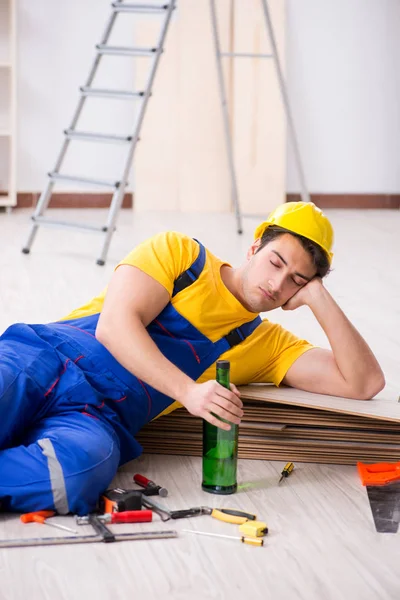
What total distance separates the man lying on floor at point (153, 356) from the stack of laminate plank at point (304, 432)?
3.0 inches

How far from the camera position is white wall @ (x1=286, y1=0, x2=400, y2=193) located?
749cm

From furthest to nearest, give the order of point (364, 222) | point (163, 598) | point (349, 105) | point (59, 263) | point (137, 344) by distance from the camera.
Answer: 1. point (349, 105)
2. point (364, 222)
3. point (59, 263)
4. point (137, 344)
5. point (163, 598)

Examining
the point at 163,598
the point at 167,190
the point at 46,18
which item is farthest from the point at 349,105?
the point at 163,598

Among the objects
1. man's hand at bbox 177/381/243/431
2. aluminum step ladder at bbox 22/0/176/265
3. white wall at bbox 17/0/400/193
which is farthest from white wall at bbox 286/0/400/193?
man's hand at bbox 177/381/243/431

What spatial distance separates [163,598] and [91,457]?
0.43 metres

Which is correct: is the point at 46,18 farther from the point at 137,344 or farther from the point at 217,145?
the point at 137,344

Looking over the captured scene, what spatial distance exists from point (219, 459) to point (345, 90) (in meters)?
5.88

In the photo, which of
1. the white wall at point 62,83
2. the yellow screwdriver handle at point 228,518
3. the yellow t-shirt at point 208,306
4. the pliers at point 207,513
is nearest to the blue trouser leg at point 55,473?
the pliers at point 207,513

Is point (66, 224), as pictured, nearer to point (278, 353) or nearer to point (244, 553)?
point (278, 353)

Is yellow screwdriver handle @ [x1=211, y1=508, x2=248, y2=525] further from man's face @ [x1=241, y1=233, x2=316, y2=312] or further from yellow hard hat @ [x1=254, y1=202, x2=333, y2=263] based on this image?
yellow hard hat @ [x1=254, y1=202, x2=333, y2=263]

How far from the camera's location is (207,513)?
6.91 feet

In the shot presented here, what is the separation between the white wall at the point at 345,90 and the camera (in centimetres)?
749

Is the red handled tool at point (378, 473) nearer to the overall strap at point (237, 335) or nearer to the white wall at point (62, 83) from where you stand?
the overall strap at point (237, 335)

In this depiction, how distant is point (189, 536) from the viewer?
1990mm
